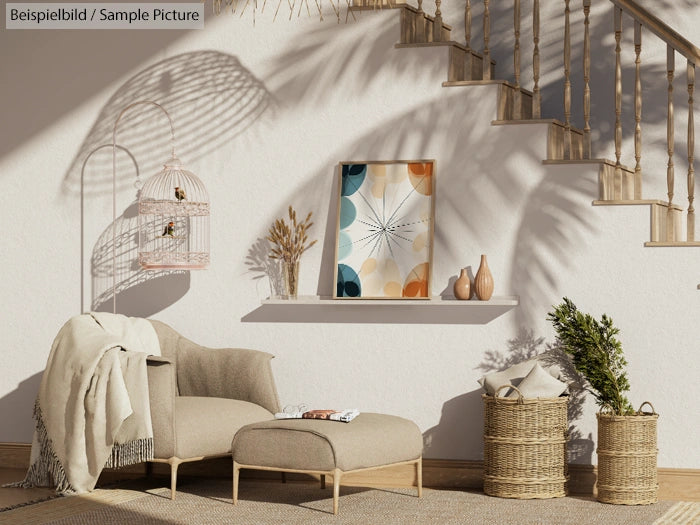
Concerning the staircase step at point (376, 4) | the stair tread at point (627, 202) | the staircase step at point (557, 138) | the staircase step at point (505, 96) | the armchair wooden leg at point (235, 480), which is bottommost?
the armchair wooden leg at point (235, 480)

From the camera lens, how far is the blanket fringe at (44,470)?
545cm

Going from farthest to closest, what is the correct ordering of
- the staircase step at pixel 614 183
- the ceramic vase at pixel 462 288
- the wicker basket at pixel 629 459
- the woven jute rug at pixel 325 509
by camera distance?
the ceramic vase at pixel 462 288 → the staircase step at pixel 614 183 → the wicker basket at pixel 629 459 → the woven jute rug at pixel 325 509

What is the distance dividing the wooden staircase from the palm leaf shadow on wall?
0.86 metres

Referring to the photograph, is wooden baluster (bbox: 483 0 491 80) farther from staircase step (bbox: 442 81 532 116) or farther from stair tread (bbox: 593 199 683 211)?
stair tread (bbox: 593 199 683 211)

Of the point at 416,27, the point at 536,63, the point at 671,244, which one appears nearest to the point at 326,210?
the point at 416,27

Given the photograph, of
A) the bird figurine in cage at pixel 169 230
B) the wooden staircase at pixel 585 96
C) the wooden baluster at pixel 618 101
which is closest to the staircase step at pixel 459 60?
the wooden staircase at pixel 585 96

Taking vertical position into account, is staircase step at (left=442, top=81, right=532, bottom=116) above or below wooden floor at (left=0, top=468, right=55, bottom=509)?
above

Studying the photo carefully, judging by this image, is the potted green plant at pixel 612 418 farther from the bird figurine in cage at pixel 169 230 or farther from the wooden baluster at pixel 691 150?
the bird figurine in cage at pixel 169 230

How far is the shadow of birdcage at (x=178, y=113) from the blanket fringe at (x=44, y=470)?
4.67 ft

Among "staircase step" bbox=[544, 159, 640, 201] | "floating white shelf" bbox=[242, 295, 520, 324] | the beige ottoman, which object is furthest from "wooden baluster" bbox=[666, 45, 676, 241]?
the beige ottoman

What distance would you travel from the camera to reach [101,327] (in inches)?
225

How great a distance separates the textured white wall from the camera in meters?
5.59

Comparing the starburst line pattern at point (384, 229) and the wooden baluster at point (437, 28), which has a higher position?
the wooden baluster at point (437, 28)

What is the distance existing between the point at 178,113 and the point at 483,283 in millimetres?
1969
